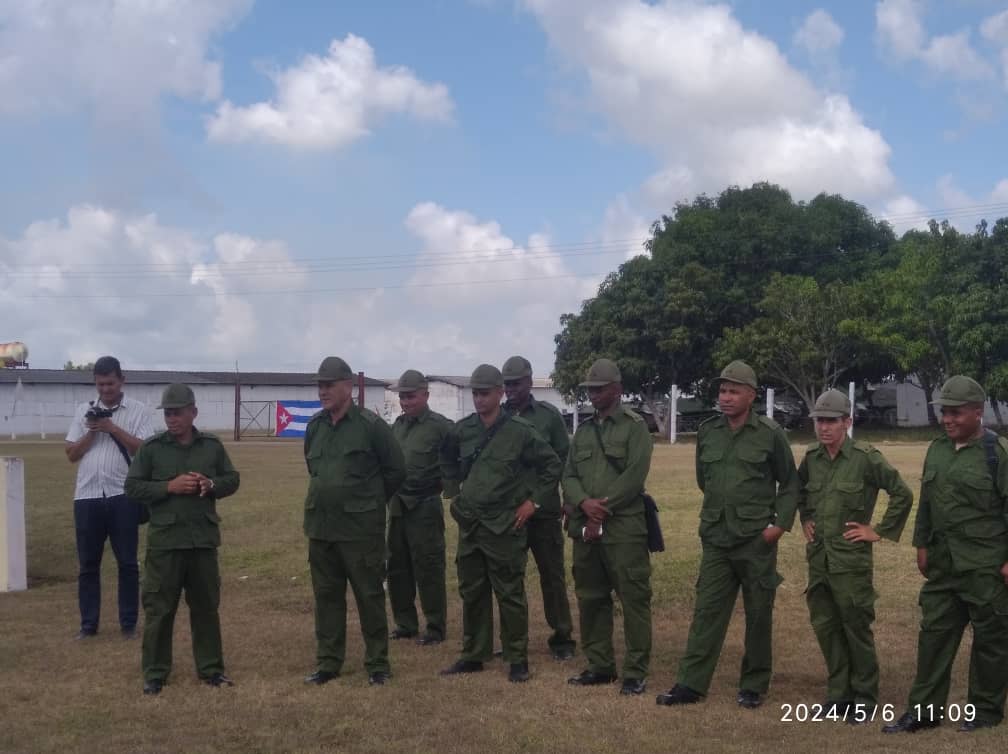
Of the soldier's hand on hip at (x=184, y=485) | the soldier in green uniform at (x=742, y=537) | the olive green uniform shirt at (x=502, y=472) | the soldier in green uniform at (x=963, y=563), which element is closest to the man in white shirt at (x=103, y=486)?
the soldier's hand on hip at (x=184, y=485)

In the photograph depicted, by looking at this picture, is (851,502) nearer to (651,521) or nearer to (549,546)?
(651,521)

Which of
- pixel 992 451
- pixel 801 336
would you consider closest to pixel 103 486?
pixel 992 451

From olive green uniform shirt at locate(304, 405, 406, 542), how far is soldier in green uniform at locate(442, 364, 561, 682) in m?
0.56

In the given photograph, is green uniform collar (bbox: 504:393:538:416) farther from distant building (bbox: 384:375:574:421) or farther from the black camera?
distant building (bbox: 384:375:574:421)

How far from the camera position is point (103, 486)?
8.55 m

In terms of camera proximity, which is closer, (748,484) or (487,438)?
(748,484)

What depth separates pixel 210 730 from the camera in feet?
20.3

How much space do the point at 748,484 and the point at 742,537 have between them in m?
0.33

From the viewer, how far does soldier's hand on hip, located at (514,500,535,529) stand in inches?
293

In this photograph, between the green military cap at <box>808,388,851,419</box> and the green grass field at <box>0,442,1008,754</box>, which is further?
the green military cap at <box>808,388,851,419</box>

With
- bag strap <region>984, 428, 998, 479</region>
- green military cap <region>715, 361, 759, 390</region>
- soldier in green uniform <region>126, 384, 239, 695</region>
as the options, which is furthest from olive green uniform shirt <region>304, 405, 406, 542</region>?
bag strap <region>984, 428, 998, 479</region>

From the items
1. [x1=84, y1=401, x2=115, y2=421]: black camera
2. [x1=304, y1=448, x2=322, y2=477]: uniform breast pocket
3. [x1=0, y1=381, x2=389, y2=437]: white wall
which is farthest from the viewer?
[x1=0, y1=381, x2=389, y2=437]: white wall

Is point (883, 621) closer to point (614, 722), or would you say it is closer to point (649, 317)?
point (614, 722)

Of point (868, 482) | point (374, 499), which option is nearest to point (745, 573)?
point (868, 482)
